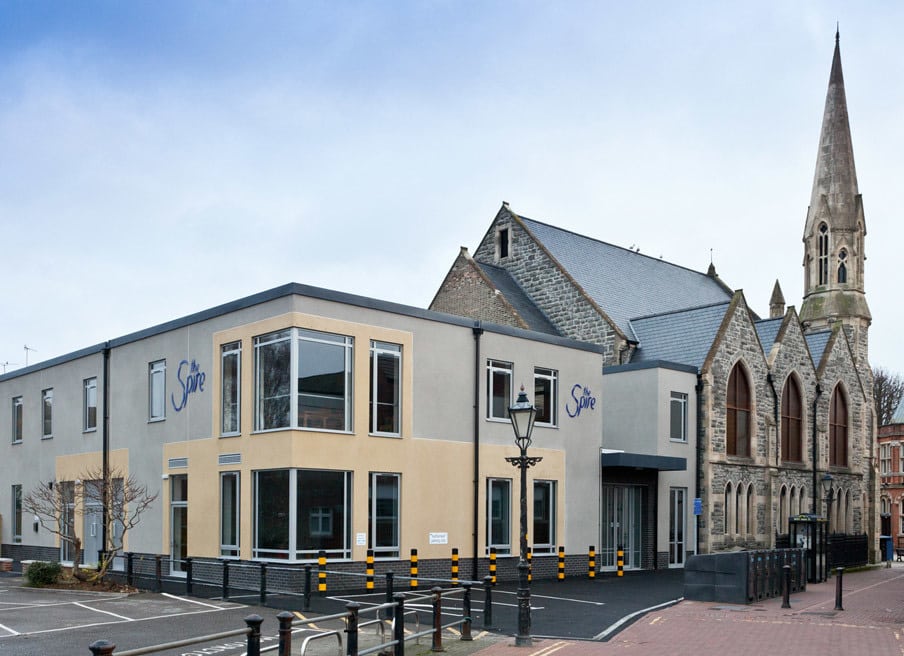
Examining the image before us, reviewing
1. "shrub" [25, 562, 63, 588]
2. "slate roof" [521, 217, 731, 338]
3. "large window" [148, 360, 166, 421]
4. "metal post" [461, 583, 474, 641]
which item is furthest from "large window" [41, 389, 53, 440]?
"metal post" [461, 583, 474, 641]

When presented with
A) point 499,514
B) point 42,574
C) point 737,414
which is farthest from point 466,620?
point 737,414

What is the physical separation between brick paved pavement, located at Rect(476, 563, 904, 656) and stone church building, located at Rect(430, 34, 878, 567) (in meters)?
8.69

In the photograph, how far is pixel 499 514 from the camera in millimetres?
26703

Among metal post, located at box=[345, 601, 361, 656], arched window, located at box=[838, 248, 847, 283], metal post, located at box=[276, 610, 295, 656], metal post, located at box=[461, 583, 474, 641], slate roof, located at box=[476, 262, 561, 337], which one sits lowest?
metal post, located at box=[461, 583, 474, 641]

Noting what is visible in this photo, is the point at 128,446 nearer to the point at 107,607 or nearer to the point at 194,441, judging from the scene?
the point at 194,441

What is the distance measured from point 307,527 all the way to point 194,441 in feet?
15.0

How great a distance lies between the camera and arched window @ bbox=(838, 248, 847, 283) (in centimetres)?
4975

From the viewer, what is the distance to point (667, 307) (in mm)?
42625

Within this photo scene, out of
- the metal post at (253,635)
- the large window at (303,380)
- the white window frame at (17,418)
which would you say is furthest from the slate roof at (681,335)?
the metal post at (253,635)

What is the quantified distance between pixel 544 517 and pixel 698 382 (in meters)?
9.01

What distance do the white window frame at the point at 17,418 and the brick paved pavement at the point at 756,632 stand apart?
23.7 metres

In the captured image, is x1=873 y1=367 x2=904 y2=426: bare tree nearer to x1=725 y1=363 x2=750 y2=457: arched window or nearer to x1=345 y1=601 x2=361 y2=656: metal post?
x1=725 y1=363 x2=750 y2=457: arched window

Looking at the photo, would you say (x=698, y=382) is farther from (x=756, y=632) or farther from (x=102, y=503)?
(x=102, y=503)

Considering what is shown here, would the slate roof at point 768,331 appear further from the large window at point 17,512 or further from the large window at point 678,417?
the large window at point 17,512
